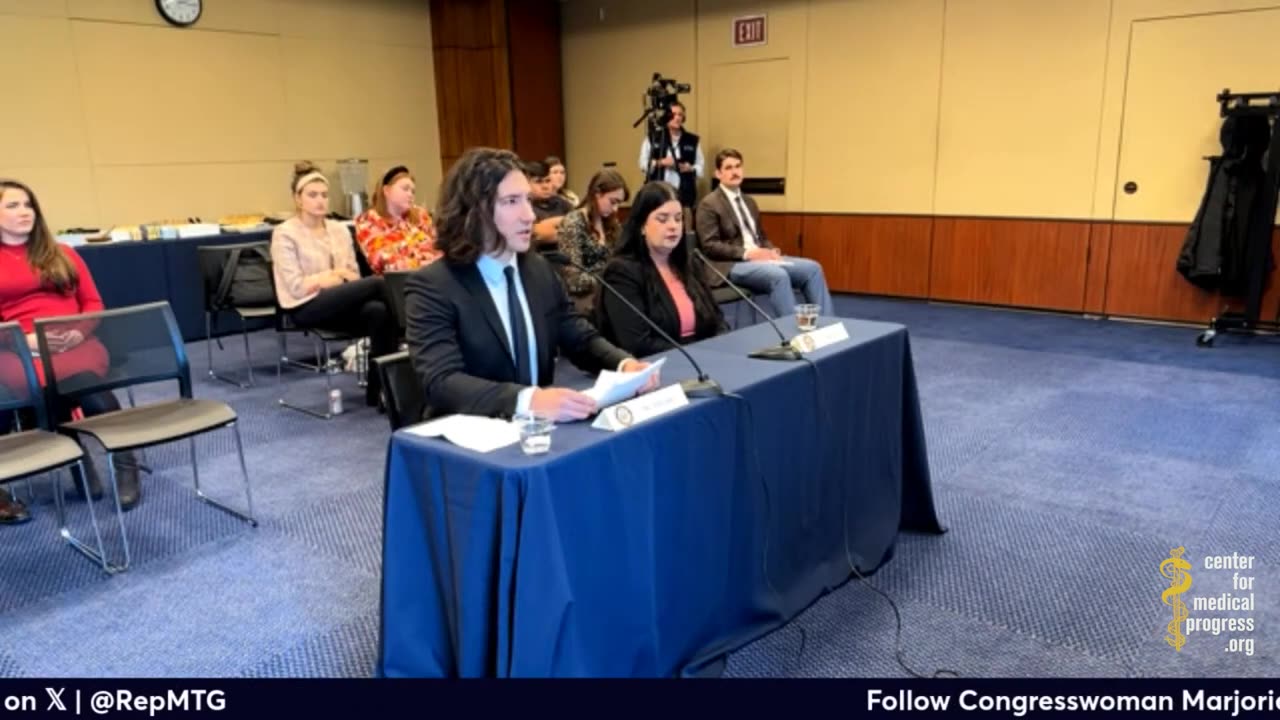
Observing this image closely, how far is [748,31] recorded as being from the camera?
7.53 m

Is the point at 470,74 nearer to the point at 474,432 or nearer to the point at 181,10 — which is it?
the point at 181,10

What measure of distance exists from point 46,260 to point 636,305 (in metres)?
2.22

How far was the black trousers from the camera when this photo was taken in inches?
171

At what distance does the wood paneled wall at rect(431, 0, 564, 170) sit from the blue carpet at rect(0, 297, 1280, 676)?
440 centimetres

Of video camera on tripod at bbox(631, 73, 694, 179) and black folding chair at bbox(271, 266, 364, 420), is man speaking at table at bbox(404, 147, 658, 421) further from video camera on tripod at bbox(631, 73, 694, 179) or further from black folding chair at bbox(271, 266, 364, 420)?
video camera on tripod at bbox(631, 73, 694, 179)

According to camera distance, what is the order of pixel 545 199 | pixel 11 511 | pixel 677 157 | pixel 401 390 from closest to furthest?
pixel 401 390, pixel 11 511, pixel 545 199, pixel 677 157

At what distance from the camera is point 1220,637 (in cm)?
227

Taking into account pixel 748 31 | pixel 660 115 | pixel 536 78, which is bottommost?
pixel 660 115

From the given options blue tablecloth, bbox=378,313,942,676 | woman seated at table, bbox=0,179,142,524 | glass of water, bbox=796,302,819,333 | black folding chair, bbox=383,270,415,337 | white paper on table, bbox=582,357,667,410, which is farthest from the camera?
black folding chair, bbox=383,270,415,337

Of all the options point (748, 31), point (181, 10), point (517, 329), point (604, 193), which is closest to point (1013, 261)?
point (748, 31)

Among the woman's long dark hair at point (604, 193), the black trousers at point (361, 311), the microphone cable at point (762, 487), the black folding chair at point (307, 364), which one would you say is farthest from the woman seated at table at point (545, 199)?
the microphone cable at point (762, 487)

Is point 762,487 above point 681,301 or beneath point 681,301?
beneath

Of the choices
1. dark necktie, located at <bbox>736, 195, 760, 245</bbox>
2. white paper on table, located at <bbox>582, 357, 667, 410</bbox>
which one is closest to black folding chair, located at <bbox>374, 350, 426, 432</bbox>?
white paper on table, located at <bbox>582, 357, 667, 410</bbox>

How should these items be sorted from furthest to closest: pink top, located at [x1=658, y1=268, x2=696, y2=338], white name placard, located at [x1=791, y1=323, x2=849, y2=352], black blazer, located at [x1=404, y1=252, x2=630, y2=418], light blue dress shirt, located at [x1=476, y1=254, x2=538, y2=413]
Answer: pink top, located at [x1=658, y1=268, x2=696, y2=338]
white name placard, located at [x1=791, y1=323, x2=849, y2=352]
light blue dress shirt, located at [x1=476, y1=254, x2=538, y2=413]
black blazer, located at [x1=404, y1=252, x2=630, y2=418]
